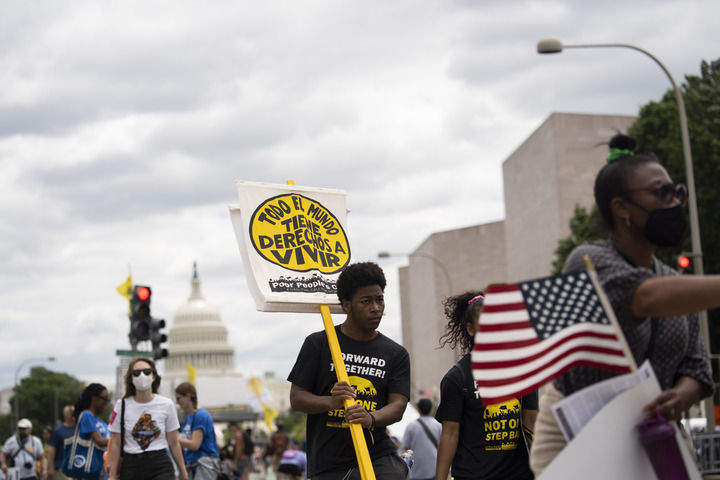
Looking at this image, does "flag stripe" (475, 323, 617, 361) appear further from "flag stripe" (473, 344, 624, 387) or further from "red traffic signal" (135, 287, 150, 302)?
"red traffic signal" (135, 287, 150, 302)

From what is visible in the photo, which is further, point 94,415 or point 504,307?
point 94,415

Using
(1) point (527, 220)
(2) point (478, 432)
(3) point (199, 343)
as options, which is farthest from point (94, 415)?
(3) point (199, 343)

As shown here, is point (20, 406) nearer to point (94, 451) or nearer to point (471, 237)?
point (471, 237)

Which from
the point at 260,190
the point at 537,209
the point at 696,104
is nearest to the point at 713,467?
the point at 260,190

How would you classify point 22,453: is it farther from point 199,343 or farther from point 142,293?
point 199,343

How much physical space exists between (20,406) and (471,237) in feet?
177

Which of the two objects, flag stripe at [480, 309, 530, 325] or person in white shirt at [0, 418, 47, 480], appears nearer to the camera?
flag stripe at [480, 309, 530, 325]

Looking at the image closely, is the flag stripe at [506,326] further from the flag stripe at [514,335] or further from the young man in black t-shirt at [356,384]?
the young man in black t-shirt at [356,384]

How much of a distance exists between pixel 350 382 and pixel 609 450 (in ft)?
9.98

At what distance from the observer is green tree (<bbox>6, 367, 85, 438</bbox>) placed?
4281 inches

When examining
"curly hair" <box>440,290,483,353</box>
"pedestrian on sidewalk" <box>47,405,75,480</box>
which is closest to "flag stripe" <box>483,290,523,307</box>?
"curly hair" <box>440,290,483,353</box>

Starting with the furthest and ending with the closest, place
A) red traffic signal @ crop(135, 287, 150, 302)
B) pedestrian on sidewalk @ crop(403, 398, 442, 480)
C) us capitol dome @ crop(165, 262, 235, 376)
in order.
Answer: us capitol dome @ crop(165, 262, 235, 376) < red traffic signal @ crop(135, 287, 150, 302) < pedestrian on sidewalk @ crop(403, 398, 442, 480)

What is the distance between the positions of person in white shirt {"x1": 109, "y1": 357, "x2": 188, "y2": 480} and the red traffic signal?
30.4ft

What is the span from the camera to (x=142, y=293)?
18531 millimetres
